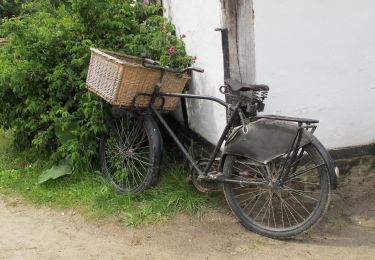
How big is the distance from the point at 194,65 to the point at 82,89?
1300mm

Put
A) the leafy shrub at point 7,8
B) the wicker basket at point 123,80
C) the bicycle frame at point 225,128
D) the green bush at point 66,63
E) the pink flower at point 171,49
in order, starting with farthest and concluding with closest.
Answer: the leafy shrub at point 7,8, the green bush at point 66,63, the pink flower at point 171,49, the wicker basket at point 123,80, the bicycle frame at point 225,128

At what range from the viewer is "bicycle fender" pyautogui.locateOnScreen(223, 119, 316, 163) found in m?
4.00

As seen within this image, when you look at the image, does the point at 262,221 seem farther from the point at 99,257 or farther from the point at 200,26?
the point at 200,26

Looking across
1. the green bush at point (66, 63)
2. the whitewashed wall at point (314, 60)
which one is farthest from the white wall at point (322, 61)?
the green bush at point (66, 63)

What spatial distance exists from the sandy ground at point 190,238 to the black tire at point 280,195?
0.15m

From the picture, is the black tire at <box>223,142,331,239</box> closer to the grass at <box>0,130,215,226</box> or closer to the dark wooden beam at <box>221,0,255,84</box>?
the grass at <box>0,130,215,226</box>

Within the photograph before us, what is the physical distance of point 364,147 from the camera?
4.96m

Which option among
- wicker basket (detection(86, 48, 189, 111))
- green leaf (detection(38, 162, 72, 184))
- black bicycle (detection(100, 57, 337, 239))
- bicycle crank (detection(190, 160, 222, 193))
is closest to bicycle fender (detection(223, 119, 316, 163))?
black bicycle (detection(100, 57, 337, 239))

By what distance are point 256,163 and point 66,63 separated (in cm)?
266

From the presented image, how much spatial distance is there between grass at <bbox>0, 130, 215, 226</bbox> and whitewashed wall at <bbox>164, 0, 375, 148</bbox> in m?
0.69

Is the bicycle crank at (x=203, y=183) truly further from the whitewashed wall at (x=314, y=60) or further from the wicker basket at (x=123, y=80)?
the wicker basket at (x=123, y=80)

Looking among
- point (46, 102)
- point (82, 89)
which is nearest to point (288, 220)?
point (82, 89)

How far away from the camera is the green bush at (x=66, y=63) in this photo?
534 cm

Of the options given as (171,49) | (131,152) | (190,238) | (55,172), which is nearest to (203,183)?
(190,238)
